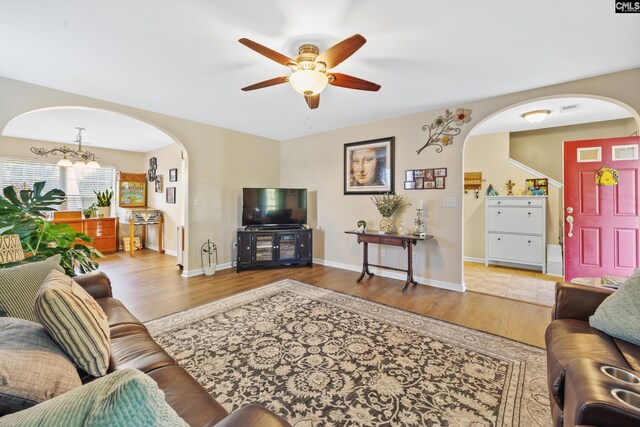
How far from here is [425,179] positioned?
376 centimetres

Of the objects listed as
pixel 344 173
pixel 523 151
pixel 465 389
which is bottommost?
pixel 465 389

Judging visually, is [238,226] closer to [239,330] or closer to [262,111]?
[262,111]

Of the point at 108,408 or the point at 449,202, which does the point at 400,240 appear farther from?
the point at 108,408

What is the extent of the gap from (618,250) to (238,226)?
540cm

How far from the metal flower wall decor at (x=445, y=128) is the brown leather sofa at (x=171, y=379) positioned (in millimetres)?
3709

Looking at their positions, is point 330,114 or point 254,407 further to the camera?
point 330,114

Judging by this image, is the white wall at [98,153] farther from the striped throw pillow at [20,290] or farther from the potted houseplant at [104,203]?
the striped throw pillow at [20,290]

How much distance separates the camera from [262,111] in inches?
148

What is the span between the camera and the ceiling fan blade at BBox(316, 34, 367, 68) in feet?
5.65

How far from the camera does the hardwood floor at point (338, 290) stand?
2.61 m

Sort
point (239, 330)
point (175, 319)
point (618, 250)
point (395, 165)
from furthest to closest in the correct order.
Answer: point (395, 165) < point (618, 250) < point (175, 319) < point (239, 330)

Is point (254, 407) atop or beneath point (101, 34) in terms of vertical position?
beneath

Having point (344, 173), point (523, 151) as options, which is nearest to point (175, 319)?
point (344, 173)

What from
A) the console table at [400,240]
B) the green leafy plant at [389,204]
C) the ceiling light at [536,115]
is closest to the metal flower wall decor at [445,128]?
the green leafy plant at [389,204]
